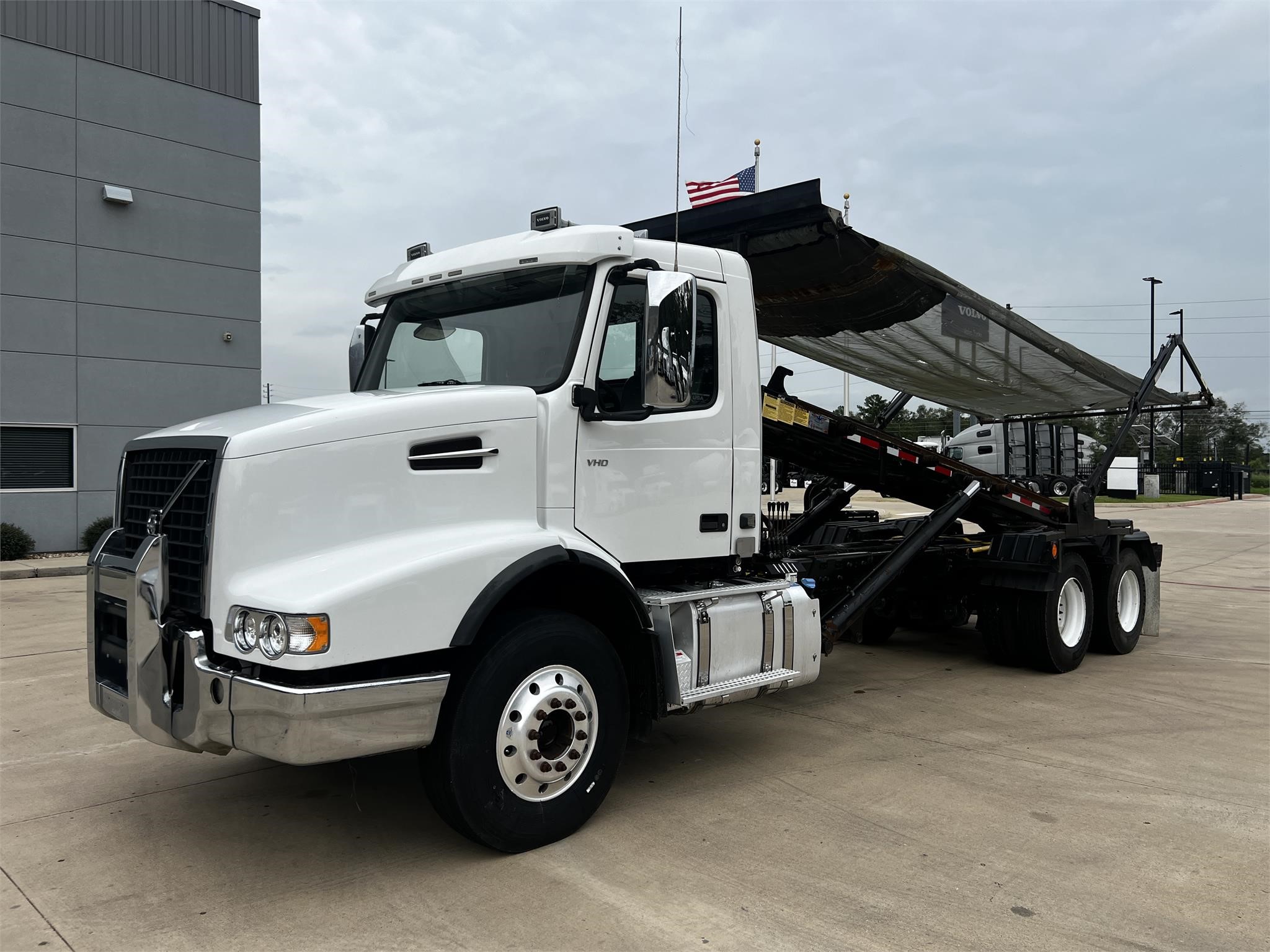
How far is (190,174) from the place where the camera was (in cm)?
1831

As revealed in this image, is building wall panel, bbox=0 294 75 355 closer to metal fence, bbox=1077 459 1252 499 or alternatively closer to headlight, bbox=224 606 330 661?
headlight, bbox=224 606 330 661

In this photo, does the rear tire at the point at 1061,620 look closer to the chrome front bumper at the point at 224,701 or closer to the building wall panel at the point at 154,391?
the chrome front bumper at the point at 224,701

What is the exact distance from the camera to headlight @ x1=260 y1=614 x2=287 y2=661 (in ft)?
12.1

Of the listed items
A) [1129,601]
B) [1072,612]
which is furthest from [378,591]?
[1129,601]

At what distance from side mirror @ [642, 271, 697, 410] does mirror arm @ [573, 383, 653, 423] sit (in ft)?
0.42

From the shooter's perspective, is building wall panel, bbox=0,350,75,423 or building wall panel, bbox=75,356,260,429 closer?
building wall panel, bbox=0,350,75,423

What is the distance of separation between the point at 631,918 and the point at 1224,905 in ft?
7.85

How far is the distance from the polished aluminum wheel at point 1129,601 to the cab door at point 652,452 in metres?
5.72

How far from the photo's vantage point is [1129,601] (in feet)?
31.6

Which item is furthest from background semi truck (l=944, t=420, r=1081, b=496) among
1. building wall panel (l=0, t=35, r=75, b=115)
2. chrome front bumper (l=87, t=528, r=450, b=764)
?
building wall panel (l=0, t=35, r=75, b=115)

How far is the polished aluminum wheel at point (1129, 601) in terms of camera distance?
30.9 feet

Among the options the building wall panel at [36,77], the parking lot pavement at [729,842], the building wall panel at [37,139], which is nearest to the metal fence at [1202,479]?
the building wall panel at [37,139]

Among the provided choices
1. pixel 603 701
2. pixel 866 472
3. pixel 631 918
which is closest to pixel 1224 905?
pixel 631 918

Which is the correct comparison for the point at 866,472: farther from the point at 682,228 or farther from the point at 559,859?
the point at 559,859
